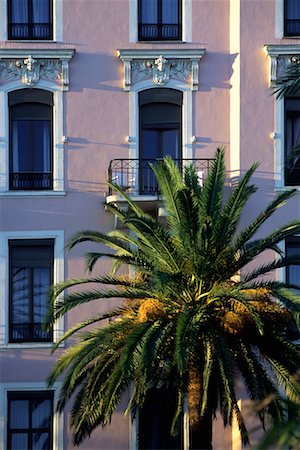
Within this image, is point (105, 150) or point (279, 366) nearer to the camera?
point (279, 366)

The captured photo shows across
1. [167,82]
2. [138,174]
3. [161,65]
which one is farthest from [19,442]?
[161,65]

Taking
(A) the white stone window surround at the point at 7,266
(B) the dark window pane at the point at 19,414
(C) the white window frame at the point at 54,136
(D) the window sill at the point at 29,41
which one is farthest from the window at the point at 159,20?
(B) the dark window pane at the point at 19,414

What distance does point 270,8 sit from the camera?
29531 mm

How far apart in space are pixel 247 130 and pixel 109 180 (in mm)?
A: 3470

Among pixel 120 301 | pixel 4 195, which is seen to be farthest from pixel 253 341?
pixel 4 195

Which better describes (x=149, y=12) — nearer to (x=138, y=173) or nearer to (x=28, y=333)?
(x=138, y=173)

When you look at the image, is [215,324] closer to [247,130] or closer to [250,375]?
[250,375]

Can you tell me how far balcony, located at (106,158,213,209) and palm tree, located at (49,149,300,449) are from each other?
4076 millimetres

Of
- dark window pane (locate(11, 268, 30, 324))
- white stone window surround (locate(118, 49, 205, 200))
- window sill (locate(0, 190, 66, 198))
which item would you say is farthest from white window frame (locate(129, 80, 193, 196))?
dark window pane (locate(11, 268, 30, 324))

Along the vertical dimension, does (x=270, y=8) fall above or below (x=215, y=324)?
above

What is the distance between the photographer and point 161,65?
1153 inches

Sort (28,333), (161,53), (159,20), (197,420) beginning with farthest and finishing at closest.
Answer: (159,20) < (161,53) < (28,333) < (197,420)

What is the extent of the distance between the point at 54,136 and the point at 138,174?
2.20m

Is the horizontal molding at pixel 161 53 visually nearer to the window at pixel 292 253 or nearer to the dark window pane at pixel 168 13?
the dark window pane at pixel 168 13
